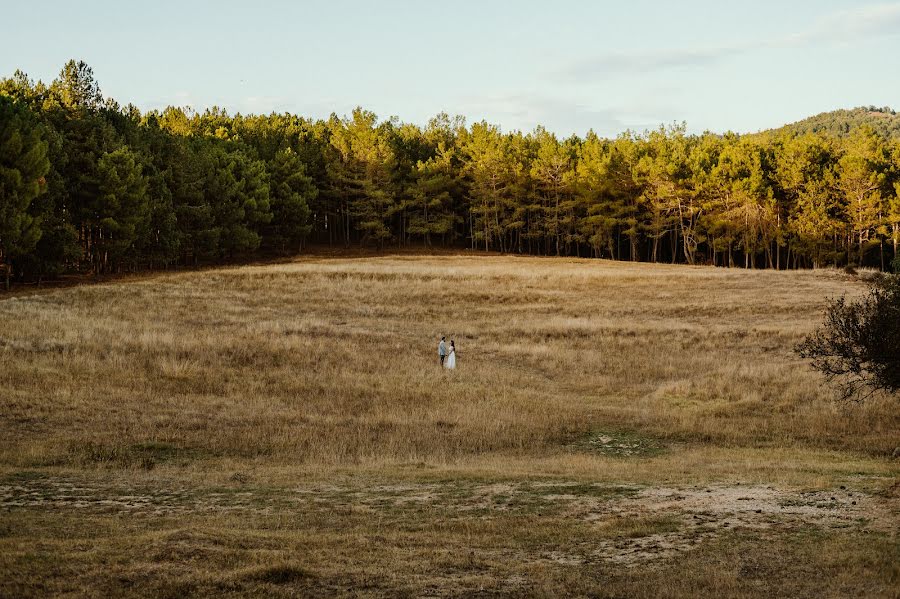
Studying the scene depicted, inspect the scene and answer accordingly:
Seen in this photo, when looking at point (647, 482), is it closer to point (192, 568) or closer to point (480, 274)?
point (192, 568)

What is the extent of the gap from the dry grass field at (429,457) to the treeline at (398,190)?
14.3m

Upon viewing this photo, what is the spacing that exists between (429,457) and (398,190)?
81021 millimetres

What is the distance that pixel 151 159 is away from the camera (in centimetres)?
6481

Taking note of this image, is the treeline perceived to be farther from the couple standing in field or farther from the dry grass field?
the couple standing in field

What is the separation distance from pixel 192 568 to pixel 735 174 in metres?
82.3

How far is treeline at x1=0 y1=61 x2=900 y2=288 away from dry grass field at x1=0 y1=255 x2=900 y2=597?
14310 mm

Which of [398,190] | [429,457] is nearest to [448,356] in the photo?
[429,457]

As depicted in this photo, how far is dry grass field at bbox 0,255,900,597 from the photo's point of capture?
838 centimetres

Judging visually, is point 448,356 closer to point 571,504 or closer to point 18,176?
point 571,504

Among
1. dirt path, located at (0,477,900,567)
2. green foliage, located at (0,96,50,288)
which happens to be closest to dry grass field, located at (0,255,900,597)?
dirt path, located at (0,477,900,567)

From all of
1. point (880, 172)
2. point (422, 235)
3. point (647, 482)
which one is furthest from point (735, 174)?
point (647, 482)

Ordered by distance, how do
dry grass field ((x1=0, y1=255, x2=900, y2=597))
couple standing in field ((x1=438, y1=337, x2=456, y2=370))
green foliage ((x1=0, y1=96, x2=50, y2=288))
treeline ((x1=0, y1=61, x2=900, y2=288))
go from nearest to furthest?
dry grass field ((x1=0, y1=255, x2=900, y2=597)), couple standing in field ((x1=438, y1=337, x2=456, y2=370)), green foliage ((x1=0, y1=96, x2=50, y2=288)), treeline ((x1=0, y1=61, x2=900, y2=288))

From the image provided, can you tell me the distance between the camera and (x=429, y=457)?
57.2 ft

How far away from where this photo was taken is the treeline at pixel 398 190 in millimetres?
55656
